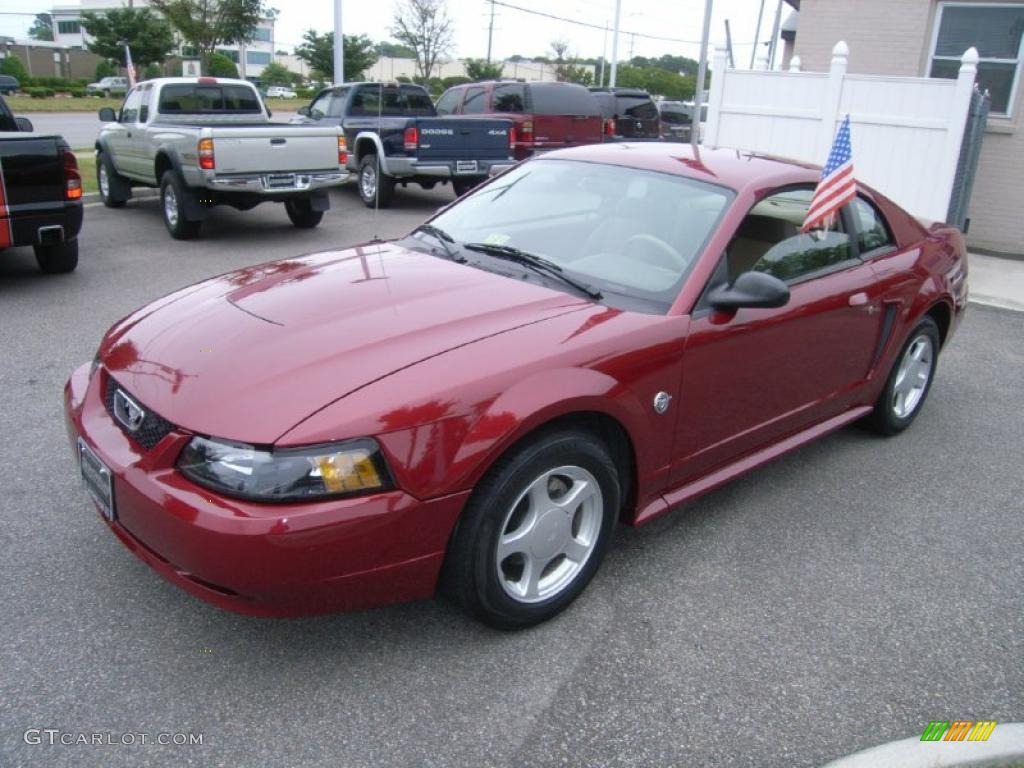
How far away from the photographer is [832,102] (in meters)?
9.94

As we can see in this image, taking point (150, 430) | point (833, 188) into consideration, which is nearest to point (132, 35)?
point (833, 188)

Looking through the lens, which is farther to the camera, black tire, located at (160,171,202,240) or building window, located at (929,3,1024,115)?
building window, located at (929,3,1024,115)

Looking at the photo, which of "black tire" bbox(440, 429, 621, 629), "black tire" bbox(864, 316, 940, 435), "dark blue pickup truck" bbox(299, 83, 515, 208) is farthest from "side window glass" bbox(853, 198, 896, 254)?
"dark blue pickup truck" bbox(299, 83, 515, 208)

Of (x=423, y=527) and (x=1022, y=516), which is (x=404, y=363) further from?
(x=1022, y=516)

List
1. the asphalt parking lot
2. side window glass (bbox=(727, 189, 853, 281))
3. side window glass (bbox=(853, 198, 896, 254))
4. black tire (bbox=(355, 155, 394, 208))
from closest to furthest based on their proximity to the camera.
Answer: the asphalt parking lot
side window glass (bbox=(727, 189, 853, 281))
side window glass (bbox=(853, 198, 896, 254))
black tire (bbox=(355, 155, 394, 208))

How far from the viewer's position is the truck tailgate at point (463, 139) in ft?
40.5

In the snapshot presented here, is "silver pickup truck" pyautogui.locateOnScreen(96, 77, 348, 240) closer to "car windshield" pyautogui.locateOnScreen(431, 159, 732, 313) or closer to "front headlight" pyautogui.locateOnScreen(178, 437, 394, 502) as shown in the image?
"car windshield" pyautogui.locateOnScreen(431, 159, 732, 313)

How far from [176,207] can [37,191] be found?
275cm

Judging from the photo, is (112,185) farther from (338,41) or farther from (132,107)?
(338,41)

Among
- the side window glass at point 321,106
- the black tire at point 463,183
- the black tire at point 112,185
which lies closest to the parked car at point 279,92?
the side window glass at point 321,106

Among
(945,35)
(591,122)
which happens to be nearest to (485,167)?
(591,122)

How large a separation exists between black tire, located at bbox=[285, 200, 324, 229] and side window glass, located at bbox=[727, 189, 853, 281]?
8.07 metres

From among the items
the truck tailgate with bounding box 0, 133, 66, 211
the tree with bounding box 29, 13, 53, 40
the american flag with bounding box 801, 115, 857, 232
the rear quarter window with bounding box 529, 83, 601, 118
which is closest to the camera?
the american flag with bounding box 801, 115, 857, 232

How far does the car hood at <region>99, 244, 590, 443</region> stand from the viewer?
260cm
